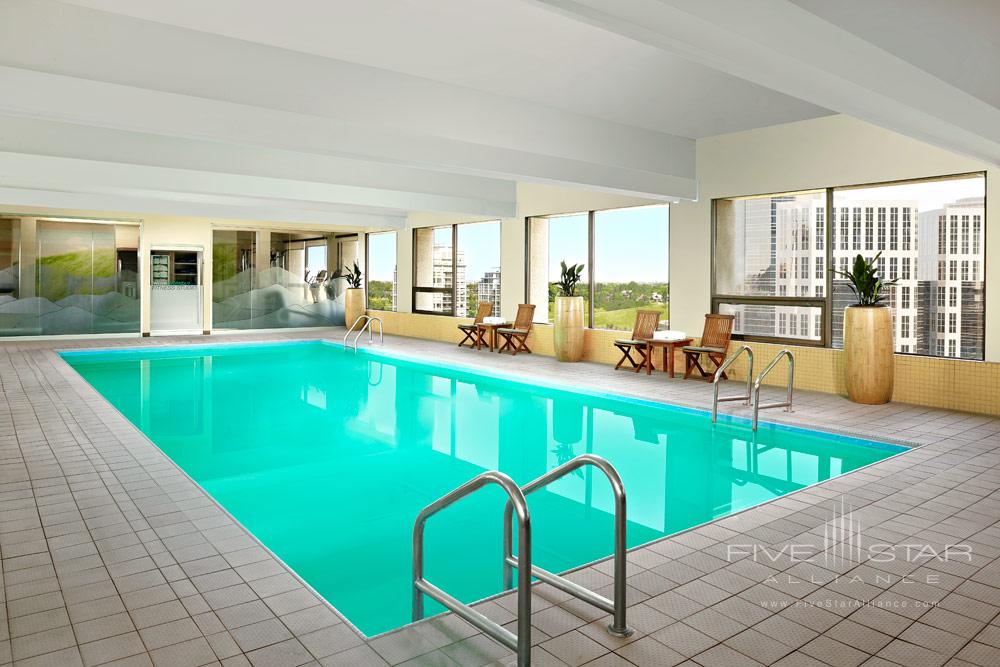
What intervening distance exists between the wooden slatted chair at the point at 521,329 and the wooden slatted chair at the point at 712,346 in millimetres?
3301

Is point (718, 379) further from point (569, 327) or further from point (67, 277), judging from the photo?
point (67, 277)

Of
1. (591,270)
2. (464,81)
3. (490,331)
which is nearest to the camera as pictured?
(464,81)

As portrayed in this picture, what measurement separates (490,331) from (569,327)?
1969 millimetres

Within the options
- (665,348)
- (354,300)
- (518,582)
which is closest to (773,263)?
(665,348)

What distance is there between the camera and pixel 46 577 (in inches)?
120

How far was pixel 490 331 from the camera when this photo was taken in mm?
12359

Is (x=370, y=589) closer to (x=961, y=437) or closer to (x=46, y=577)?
(x=46, y=577)

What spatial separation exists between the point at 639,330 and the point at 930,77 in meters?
6.66

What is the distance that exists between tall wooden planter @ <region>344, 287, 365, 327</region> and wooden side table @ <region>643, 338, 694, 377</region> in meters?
8.88

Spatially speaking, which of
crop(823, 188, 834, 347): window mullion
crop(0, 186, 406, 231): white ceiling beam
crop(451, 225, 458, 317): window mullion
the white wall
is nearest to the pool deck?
the white wall

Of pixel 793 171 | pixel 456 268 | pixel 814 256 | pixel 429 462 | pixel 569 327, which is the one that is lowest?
pixel 429 462

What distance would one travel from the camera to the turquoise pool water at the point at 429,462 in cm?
388

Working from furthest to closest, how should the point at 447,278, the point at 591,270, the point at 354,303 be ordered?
the point at 354,303 → the point at 447,278 → the point at 591,270

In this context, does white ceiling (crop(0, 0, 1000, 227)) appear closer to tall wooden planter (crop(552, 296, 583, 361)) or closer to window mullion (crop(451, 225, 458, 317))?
tall wooden planter (crop(552, 296, 583, 361))
